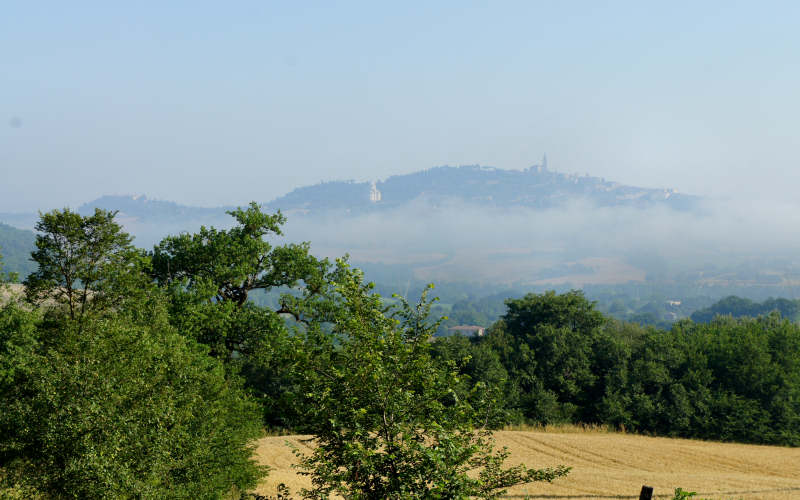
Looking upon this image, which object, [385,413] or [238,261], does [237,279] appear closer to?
[238,261]

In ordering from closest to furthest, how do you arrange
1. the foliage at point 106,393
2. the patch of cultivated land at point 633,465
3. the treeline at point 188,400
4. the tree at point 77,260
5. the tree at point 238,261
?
the treeline at point 188,400 < the foliage at point 106,393 < the tree at point 77,260 < the patch of cultivated land at point 633,465 < the tree at point 238,261

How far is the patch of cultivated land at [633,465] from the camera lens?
108 feet

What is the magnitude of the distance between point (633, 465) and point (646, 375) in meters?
23.8

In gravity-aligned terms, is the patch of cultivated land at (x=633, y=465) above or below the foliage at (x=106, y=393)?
below

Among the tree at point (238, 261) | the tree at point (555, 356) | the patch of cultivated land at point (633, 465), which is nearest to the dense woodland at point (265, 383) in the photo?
the tree at point (238, 261)

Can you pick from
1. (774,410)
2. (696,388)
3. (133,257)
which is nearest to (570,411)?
(696,388)

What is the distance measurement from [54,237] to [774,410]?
64578 mm

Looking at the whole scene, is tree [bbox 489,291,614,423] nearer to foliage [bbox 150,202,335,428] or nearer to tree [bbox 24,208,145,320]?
foliage [bbox 150,202,335,428]

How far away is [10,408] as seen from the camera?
1714 centimetres

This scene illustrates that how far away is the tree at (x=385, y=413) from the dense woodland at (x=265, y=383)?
0.14 feet

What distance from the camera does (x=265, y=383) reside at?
60438mm

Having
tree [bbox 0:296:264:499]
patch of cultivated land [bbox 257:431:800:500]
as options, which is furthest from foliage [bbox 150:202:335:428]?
tree [bbox 0:296:264:499]

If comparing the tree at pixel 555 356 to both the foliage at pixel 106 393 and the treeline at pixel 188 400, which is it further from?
the foliage at pixel 106 393

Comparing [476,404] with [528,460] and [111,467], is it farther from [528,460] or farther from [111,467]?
[528,460]
